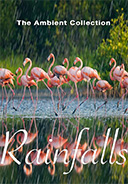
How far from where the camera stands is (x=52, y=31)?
1905 centimetres

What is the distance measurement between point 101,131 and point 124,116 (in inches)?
90.1

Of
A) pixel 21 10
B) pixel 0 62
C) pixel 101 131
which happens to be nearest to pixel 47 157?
pixel 101 131

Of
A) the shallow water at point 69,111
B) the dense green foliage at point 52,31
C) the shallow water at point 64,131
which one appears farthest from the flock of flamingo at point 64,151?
Result: the dense green foliage at point 52,31

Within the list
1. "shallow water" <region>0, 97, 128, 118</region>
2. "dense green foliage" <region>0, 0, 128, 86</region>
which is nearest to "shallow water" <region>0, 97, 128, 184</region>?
"shallow water" <region>0, 97, 128, 118</region>

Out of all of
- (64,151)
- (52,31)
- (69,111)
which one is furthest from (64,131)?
(52,31)

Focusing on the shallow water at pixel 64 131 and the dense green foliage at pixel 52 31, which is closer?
the shallow water at pixel 64 131

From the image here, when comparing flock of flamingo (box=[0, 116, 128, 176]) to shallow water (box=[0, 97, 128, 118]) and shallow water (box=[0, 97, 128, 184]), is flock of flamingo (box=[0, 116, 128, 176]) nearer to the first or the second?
shallow water (box=[0, 97, 128, 184])

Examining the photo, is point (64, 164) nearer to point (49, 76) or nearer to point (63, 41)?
point (49, 76)

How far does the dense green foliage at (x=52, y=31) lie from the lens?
1766cm

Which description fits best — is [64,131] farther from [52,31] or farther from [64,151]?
[52,31]

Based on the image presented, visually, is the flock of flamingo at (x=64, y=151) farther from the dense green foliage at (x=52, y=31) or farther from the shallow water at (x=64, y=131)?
the dense green foliage at (x=52, y=31)

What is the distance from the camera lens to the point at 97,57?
14.0 metres

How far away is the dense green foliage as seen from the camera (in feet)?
57.9

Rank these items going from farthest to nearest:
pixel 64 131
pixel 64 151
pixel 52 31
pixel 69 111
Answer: pixel 52 31 → pixel 69 111 → pixel 64 131 → pixel 64 151
